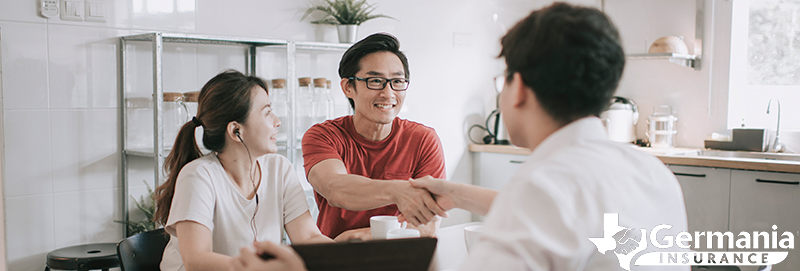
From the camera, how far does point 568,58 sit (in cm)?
71

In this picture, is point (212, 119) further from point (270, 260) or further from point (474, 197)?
point (270, 260)

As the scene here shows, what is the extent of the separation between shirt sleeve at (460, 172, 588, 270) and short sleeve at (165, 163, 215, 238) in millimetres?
1006

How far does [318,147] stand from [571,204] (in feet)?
4.08

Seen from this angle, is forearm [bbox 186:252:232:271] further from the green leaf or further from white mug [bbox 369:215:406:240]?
the green leaf

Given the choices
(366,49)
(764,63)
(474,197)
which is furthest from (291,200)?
(764,63)

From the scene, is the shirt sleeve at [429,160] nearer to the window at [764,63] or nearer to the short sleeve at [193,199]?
the short sleeve at [193,199]

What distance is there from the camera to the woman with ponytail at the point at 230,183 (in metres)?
1.49

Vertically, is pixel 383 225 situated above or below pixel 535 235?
below

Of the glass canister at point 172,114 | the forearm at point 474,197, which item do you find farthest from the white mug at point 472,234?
the glass canister at point 172,114

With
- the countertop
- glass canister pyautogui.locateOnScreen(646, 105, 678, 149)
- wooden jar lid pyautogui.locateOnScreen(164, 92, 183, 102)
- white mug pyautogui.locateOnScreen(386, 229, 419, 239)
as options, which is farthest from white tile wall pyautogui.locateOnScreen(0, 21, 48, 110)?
glass canister pyautogui.locateOnScreen(646, 105, 678, 149)

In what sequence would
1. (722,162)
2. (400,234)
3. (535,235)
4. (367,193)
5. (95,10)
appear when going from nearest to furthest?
1. (535,235)
2. (400,234)
3. (367,193)
4. (95,10)
5. (722,162)

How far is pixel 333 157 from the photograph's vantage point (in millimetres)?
1759

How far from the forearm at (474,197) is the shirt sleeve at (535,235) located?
0.65m

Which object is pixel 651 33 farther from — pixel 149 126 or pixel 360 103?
pixel 149 126
